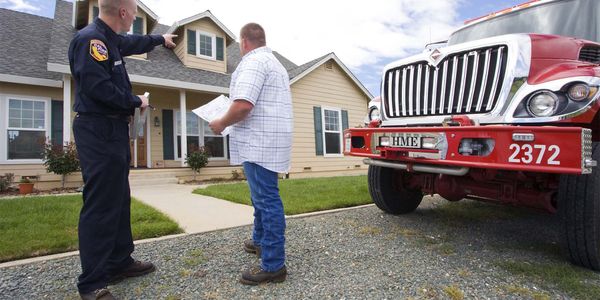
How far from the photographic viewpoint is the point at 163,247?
3279 millimetres

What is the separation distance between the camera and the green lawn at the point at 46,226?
122 inches

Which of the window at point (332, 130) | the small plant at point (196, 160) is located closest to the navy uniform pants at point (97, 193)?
the small plant at point (196, 160)

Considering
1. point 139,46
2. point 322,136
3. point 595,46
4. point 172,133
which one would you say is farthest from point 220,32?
point 595,46

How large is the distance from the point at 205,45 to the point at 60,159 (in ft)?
19.0

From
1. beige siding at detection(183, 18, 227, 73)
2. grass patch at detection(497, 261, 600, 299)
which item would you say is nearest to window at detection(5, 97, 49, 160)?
beige siding at detection(183, 18, 227, 73)

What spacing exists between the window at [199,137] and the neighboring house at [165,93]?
0.03 meters

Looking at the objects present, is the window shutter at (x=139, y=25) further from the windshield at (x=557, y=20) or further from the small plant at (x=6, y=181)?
the windshield at (x=557, y=20)

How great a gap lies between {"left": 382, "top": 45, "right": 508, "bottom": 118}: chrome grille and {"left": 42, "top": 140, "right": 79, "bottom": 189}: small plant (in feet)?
23.3

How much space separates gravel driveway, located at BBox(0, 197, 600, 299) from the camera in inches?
93.3

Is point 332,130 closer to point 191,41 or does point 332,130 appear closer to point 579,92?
point 191,41

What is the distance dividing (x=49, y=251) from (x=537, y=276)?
3.89 metres

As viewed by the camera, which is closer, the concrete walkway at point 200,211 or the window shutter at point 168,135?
the concrete walkway at point 200,211

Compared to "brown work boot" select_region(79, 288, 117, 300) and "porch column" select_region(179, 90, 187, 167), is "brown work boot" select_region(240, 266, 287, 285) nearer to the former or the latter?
"brown work boot" select_region(79, 288, 117, 300)

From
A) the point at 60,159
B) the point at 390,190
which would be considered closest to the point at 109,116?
the point at 390,190
